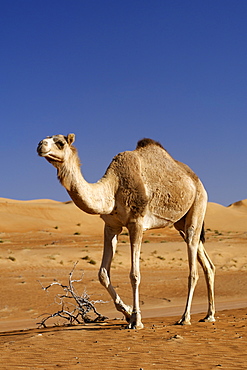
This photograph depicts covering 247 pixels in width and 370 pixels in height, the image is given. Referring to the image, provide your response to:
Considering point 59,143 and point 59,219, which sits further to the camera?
point 59,219

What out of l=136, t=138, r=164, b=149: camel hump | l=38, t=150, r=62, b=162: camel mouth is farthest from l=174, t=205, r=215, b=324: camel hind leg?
l=38, t=150, r=62, b=162: camel mouth

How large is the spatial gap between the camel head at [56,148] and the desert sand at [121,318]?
267 centimetres

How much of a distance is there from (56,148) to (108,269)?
2.40 m

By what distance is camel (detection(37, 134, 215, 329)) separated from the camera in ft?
25.5

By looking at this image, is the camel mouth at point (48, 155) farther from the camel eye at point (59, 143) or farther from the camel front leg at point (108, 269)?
the camel front leg at point (108, 269)

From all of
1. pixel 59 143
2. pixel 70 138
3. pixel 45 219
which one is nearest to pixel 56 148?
pixel 59 143

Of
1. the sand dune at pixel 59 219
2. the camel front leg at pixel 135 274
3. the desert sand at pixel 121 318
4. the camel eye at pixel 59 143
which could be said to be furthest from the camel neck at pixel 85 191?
the sand dune at pixel 59 219

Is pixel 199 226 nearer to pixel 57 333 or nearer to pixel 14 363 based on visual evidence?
pixel 57 333

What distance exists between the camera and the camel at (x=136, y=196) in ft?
25.5

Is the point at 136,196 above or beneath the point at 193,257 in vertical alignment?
above

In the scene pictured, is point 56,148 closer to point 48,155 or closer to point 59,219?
point 48,155

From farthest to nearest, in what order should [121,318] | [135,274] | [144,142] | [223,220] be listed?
[223,220]
[121,318]
[144,142]
[135,274]

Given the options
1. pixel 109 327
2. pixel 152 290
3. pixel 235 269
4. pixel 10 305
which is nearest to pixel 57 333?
pixel 109 327

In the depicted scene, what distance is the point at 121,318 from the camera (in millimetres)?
11906
